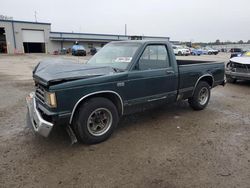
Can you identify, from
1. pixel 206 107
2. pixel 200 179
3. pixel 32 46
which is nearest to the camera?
pixel 200 179

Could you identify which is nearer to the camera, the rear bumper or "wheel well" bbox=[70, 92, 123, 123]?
"wheel well" bbox=[70, 92, 123, 123]

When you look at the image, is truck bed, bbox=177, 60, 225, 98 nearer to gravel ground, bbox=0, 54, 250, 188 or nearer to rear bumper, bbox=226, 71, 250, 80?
gravel ground, bbox=0, 54, 250, 188

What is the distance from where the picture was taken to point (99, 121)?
12.9ft

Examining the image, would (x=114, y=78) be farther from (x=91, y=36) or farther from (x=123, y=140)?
(x=91, y=36)

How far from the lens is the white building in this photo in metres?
39.1

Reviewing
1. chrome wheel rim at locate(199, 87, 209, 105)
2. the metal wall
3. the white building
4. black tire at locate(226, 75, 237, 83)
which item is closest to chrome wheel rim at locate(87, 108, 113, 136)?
chrome wheel rim at locate(199, 87, 209, 105)

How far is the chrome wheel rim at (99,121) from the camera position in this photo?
379 cm

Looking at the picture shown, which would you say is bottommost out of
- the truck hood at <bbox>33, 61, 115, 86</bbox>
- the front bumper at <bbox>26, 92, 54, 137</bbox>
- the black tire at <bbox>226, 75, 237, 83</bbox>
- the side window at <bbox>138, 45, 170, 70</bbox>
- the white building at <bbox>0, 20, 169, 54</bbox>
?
the black tire at <bbox>226, 75, 237, 83</bbox>

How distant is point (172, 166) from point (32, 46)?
46872mm

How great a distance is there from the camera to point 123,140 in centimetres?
407

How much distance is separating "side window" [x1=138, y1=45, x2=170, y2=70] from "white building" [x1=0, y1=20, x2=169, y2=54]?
33.0 meters

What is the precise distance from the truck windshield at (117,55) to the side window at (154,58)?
229 mm

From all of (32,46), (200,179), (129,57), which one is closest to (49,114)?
(129,57)

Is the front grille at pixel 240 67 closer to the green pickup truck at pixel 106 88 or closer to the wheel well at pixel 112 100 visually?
the green pickup truck at pixel 106 88
